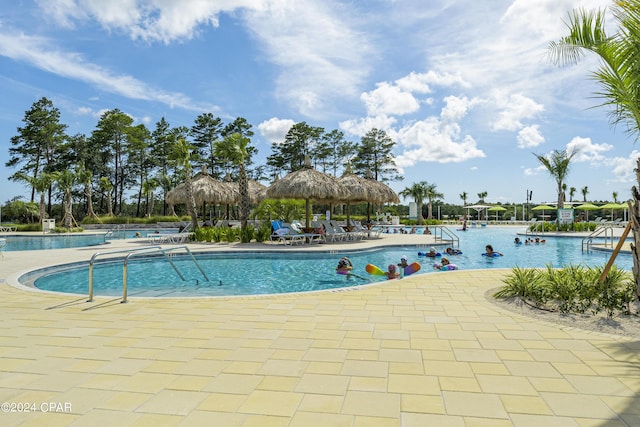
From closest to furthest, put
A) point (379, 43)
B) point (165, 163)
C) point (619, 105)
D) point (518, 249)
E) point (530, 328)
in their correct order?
1. point (530, 328)
2. point (619, 105)
3. point (379, 43)
4. point (518, 249)
5. point (165, 163)

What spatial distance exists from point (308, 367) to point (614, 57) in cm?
431

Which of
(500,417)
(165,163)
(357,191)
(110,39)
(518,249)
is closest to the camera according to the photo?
(500,417)

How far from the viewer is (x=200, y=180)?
1905 centimetres

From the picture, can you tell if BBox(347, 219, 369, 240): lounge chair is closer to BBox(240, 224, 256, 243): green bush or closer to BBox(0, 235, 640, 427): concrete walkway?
BBox(240, 224, 256, 243): green bush

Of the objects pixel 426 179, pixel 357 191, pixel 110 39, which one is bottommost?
pixel 357 191

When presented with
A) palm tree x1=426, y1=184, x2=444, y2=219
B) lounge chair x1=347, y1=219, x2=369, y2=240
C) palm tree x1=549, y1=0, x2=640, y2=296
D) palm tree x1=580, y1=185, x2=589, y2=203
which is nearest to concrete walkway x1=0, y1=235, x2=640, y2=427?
palm tree x1=549, y1=0, x2=640, y2=296

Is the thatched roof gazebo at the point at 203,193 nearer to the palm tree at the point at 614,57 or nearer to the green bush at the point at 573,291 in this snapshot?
the green bush at the point at 573,291

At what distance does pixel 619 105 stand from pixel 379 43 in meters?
7.05

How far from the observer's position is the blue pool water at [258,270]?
24.1 ft

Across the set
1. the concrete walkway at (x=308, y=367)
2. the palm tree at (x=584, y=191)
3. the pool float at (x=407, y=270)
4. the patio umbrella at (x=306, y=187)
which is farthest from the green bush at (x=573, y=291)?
the palm tree at (x=584, y=191)

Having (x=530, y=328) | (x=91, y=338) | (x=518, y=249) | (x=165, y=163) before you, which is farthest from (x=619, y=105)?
(x=165, y=163)

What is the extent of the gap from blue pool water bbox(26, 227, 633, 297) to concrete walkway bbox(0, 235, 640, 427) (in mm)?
2799

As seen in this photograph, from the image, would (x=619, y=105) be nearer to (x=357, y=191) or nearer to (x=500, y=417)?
(x=500, y=417)

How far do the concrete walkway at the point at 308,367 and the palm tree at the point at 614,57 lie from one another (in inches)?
80.8
